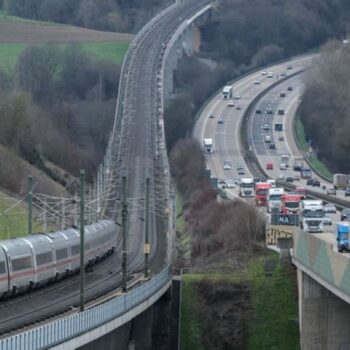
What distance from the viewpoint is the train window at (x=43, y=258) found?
43625 millimetres

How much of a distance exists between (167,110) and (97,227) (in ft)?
181

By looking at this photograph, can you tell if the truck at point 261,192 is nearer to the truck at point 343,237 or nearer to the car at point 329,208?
the car at point 329,208

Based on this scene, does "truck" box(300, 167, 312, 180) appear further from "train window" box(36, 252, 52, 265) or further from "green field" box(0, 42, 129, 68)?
"train window" box(36, 252, 52, 265)

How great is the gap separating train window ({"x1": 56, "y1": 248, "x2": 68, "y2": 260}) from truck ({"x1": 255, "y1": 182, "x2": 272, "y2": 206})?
2153 cm

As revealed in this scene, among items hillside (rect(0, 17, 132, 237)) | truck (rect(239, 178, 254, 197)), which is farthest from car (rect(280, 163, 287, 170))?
truck (rect(239, 178, 254, 197))

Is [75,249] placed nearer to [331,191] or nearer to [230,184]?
[331,191]

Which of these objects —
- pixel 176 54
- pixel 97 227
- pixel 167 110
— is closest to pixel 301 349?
pixel 97 227

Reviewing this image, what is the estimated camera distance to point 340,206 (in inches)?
2874

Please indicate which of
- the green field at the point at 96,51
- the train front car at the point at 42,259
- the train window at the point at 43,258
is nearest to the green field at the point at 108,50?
the green field at the point at 96,51

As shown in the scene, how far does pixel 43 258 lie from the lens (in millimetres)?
44281

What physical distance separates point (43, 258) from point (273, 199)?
24.2 m

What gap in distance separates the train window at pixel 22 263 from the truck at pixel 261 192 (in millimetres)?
26067

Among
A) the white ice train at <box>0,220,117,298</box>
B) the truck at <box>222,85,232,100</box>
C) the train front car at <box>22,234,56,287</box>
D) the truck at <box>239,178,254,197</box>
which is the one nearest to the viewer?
the white ice train at <box>0,220,117,298</box>

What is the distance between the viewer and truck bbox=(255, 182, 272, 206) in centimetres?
6931
